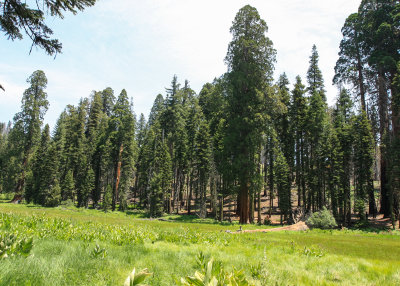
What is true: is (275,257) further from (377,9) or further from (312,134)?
(377,9)

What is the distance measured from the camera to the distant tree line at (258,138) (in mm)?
24375

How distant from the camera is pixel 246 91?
2512 centimetres

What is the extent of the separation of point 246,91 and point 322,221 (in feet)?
48.7

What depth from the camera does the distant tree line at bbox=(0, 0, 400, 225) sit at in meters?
24.4

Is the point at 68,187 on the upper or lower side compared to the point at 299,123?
lower

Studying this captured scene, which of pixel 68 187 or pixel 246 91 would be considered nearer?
pixel 246 91

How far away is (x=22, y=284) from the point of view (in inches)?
111

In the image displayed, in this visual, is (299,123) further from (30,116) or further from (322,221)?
(30,116)

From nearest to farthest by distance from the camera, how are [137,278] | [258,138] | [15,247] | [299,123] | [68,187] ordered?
[137,278]
[15,247]
[258,138]
[299,123]
[68,187]

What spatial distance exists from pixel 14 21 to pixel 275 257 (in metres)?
10.9

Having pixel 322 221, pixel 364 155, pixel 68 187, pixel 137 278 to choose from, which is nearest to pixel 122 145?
pixel 68 187

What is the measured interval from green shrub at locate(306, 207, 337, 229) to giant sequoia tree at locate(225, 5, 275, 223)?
6.68 meters

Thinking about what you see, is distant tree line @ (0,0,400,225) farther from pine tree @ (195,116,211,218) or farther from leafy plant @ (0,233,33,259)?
leafy plant @ (0,233,33,259)

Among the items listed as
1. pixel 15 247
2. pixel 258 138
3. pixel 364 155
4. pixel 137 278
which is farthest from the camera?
pixel 364 155
